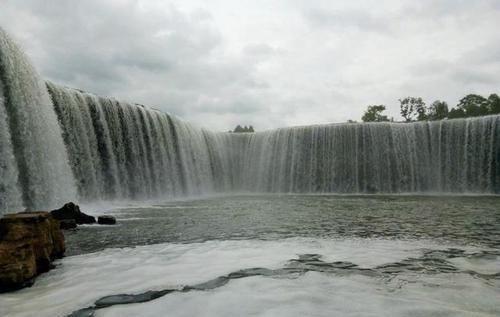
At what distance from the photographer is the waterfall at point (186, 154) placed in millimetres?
12797

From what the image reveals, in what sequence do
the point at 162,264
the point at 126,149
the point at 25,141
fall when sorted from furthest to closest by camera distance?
1. the point at 126,149
2. the point at 25,141
3. the point at 162,264

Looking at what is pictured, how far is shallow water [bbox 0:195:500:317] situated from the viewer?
10.6 feet

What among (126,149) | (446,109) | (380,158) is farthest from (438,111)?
(126,149)

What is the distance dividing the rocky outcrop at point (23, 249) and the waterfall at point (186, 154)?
7.61 meters

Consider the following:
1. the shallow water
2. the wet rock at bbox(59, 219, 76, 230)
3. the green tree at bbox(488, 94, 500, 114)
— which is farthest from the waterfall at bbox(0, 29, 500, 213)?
the green tree at bbox(488, 94, 500, 114)

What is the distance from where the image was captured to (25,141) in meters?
12.6

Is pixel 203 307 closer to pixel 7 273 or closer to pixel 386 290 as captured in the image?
pixel 386 290

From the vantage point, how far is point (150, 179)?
2230 centimetres

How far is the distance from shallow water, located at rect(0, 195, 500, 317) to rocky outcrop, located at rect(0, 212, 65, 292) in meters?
0.16

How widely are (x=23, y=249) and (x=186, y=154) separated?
23406 mm

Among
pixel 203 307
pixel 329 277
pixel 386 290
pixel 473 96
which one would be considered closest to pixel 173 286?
pixel 203 307

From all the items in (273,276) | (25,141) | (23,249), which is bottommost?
(273,276)

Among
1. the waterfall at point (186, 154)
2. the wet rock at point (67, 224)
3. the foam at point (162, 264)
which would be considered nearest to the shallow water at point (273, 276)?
the foam at point (162, 264)

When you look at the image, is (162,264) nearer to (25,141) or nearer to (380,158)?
(25,141)
